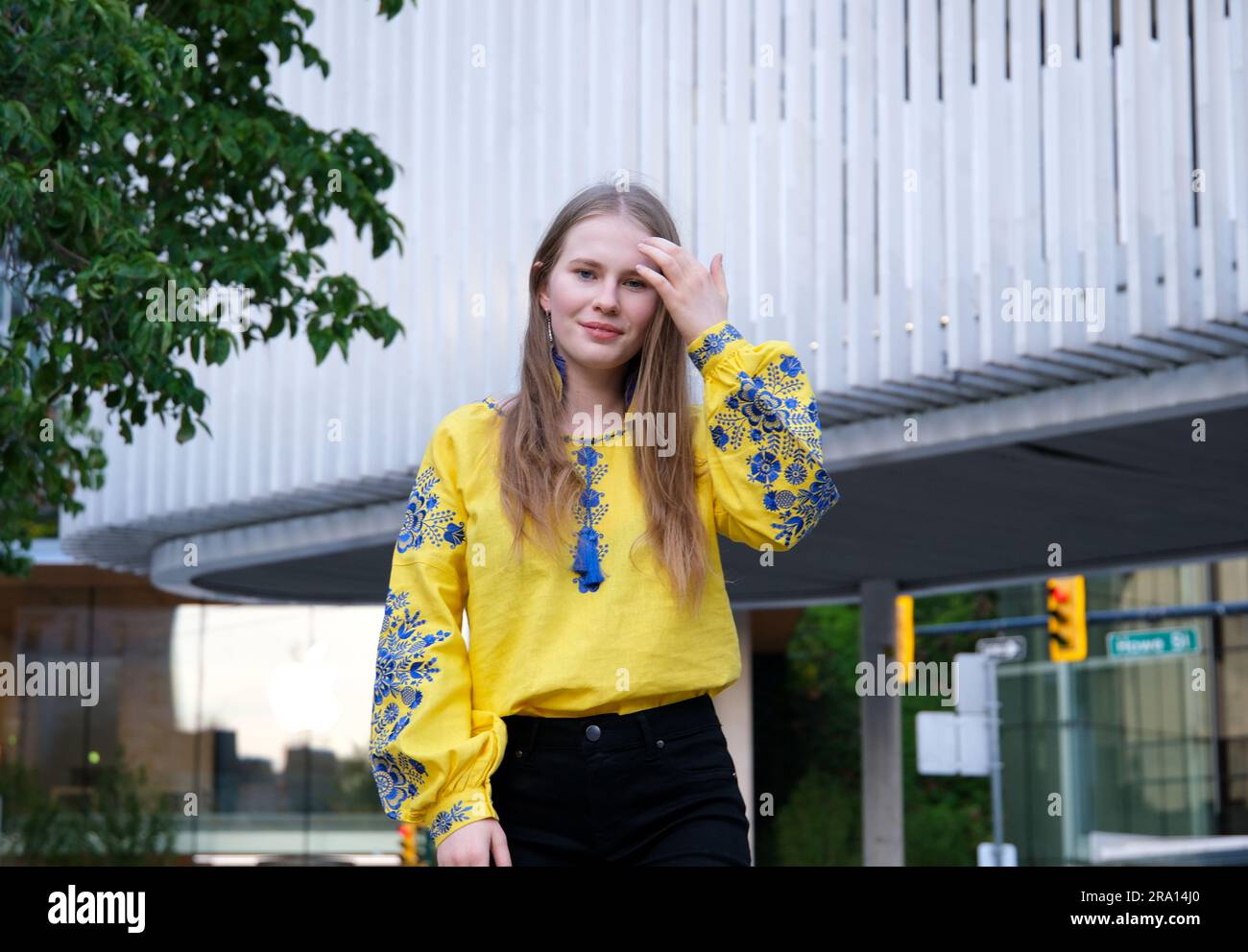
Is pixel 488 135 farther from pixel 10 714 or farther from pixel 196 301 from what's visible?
pixel 10 714

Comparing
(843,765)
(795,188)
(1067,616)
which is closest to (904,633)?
(1067,616)

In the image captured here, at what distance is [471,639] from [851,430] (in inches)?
354

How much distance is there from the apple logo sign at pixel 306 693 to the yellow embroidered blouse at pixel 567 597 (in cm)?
2581

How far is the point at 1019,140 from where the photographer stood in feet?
33.6

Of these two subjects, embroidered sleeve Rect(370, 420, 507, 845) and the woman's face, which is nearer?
embroidered sleeve Rect(370, 420, 507, 845)

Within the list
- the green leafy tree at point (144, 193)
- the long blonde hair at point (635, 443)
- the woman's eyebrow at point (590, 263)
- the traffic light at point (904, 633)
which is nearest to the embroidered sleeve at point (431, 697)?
the long blonde hair at point (635, 443)

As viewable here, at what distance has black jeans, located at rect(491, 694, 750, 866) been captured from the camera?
2586 millimetres

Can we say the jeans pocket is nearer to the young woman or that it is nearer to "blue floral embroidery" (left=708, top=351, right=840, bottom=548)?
the young woman

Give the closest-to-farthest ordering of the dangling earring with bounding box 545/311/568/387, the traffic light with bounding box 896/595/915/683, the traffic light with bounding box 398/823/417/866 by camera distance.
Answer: the dangling earring with bounding box 545/311/568/387 → the traffic light with bounding box 896/595/915/683 → the traffic light with bounding box 398/823/417/866

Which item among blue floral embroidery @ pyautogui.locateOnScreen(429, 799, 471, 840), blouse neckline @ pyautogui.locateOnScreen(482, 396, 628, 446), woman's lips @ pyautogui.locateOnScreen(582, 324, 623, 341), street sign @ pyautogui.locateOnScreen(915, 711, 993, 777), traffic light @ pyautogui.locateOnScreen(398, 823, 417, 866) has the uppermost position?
woman's lips @ pyautogui.locateOnScreen(582, 324, 623, 341)

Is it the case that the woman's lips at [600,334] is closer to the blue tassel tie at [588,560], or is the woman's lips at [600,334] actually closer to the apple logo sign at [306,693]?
the blue tassel tie at [588,560]

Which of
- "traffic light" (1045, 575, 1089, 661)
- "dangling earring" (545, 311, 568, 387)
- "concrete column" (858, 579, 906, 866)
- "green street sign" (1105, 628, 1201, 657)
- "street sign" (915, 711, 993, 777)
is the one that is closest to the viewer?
"dangling earring" (545, 311, 568, 387)

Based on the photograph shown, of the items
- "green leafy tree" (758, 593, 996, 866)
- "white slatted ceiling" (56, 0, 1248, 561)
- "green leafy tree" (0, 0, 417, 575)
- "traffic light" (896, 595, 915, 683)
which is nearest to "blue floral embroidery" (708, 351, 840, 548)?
"green leafy tree" (0, 0, 417, 575)
